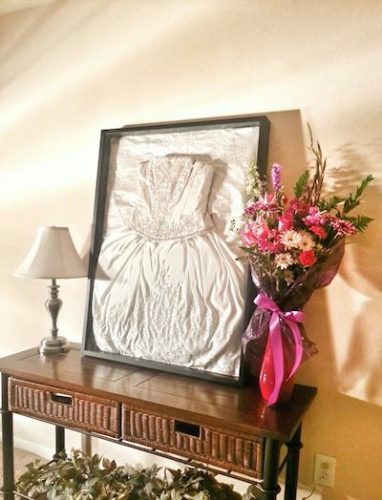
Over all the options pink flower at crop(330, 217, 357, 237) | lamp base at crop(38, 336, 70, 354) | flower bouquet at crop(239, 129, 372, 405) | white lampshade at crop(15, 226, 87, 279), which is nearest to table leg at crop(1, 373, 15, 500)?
lamp base at crop(38, 336, 70, 354)

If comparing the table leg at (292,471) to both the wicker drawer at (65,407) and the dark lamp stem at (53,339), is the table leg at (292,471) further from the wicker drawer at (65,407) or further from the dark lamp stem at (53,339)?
the dark lamp stem at (53,339)

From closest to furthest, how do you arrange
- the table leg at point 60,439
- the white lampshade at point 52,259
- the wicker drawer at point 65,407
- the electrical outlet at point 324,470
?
1. the wicker drawer at point 65,407
2. the electrical outlet at point 324,470
3. the white lampshade at point 52,259
4. the table leg at point 60,439

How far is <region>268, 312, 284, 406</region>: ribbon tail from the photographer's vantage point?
129 cm

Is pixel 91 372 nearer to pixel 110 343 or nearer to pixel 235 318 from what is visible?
pixel 110 343

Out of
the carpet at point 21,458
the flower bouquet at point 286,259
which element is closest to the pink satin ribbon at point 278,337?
the flower bouquet at point 286,259

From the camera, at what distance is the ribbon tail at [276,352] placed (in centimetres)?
129

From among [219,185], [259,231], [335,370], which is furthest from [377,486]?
[219,185]

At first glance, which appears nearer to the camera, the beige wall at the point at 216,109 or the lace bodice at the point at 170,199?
the beige wall at the point at 216,109

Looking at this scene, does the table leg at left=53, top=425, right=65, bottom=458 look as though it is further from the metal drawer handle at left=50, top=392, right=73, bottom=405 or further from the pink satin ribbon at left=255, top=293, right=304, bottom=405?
the pink satin ribbon at left=255, top=293, right=304, bottom=405

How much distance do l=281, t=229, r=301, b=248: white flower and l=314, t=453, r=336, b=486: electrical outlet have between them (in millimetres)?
940

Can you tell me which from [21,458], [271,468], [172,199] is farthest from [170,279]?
[21,458]

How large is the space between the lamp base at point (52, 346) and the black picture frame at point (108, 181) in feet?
0.40

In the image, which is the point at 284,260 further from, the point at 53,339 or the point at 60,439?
the point at 60,439

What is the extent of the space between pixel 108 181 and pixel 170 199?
14.7 inches
